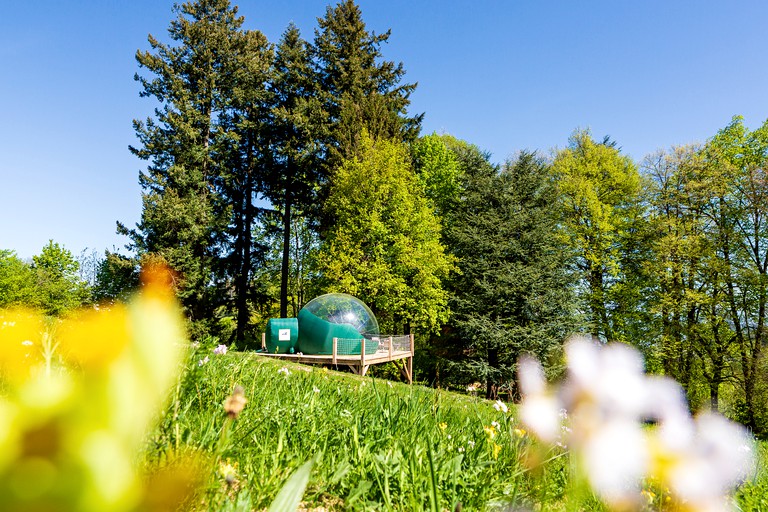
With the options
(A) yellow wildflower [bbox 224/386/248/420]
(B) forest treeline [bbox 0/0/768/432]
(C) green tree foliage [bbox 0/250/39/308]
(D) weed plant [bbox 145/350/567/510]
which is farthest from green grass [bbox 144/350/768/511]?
(C) green tree foliage [bbox 0/250/39/308]

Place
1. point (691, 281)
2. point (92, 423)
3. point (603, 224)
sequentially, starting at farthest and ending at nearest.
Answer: point (603, 224), point (691, 281), point (92, 423)

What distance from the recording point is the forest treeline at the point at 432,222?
56.3 ft

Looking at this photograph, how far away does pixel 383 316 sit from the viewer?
22.8m

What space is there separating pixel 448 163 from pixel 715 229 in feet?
42.5

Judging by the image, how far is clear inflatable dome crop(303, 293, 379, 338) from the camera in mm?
15453

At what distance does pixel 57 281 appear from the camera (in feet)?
80.7

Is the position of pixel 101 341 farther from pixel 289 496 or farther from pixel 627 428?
pixel 627 428

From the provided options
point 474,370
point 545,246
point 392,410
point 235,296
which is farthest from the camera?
point 235,296

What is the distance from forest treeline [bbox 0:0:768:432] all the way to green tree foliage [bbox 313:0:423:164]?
11 cm

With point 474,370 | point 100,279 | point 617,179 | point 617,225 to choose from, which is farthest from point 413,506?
point 100,279

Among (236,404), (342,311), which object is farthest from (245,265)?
(236,404)

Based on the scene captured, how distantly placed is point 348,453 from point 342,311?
13.4m

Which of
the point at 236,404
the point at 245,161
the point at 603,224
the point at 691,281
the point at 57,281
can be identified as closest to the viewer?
the point at 236,404

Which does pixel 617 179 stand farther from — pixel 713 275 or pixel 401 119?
pixel 401 119
